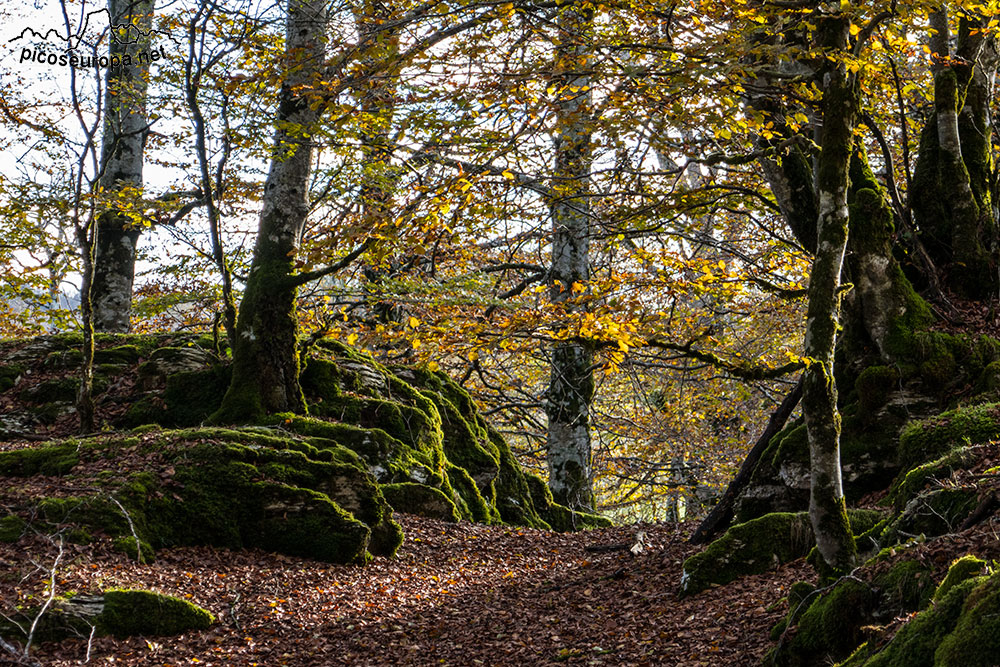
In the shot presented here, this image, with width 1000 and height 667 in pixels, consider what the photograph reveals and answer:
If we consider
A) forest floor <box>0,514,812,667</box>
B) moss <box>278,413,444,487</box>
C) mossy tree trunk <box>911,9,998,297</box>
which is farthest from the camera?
Answer: moss <box>278,413,444,487</box>

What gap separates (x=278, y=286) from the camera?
416 inches

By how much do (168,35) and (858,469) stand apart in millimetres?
10994

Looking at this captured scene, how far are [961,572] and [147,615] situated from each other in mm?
5690

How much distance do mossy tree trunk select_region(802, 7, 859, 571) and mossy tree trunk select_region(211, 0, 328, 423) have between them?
7.01m

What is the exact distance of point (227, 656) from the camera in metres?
5.99

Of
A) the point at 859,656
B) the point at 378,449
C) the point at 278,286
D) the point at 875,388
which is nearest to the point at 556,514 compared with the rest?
the point at 378,449

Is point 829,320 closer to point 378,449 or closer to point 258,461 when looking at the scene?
point 258,461

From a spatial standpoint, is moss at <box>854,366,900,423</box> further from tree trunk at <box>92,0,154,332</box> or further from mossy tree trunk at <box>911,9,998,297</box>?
tree trunk at <box>92,0,154,332</box>

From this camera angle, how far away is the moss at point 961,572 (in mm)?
3252

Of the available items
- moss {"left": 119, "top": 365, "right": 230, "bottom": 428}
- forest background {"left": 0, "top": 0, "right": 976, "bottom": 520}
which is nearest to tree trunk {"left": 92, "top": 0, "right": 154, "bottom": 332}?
forest background {"left": 0, "top": 0, "right": 976, "bottom": 520}

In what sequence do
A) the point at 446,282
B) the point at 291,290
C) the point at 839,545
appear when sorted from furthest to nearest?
the point at 446,282 → the point at 291,290 → the point at 839,545

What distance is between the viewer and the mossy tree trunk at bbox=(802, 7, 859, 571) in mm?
4953

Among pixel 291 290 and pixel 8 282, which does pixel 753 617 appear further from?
pixel 8 282

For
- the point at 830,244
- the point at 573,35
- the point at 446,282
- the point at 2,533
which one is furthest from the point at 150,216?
the point at 830,244
